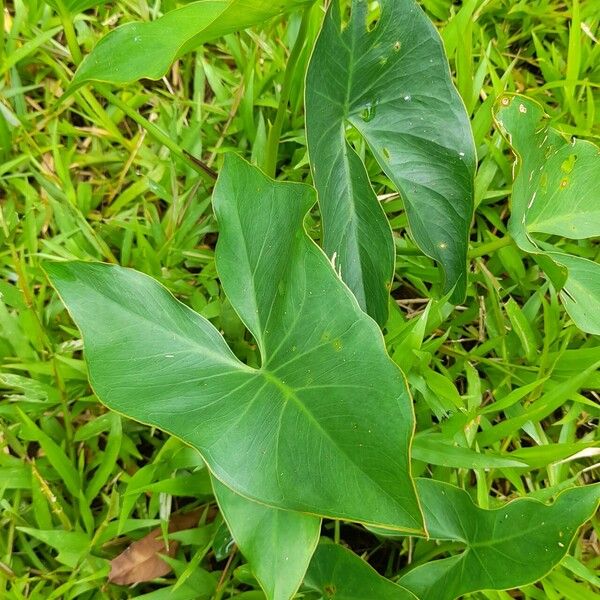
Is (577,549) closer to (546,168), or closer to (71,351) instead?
(546,168)

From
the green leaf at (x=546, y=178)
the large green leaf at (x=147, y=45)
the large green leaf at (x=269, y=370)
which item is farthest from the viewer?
the green leaf at (x=546, y=178)

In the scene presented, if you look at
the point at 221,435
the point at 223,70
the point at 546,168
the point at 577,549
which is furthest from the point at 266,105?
the point at 577,549

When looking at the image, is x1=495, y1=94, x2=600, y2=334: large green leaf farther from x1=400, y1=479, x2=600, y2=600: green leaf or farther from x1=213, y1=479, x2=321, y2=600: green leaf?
x1=213, y1=479, x2=321, y2=600: green leaf

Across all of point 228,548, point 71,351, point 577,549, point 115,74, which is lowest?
point 577,549

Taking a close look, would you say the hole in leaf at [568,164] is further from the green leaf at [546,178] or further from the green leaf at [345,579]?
the green leaf at [345,579]

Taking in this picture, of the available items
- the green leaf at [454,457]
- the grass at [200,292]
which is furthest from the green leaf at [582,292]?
the green leaf at [454,457]

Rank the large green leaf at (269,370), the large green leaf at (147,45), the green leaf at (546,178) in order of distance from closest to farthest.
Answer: the large green leaf at (269,370) → the large green leaf at (147,45) → the green leaf at (546,178)
